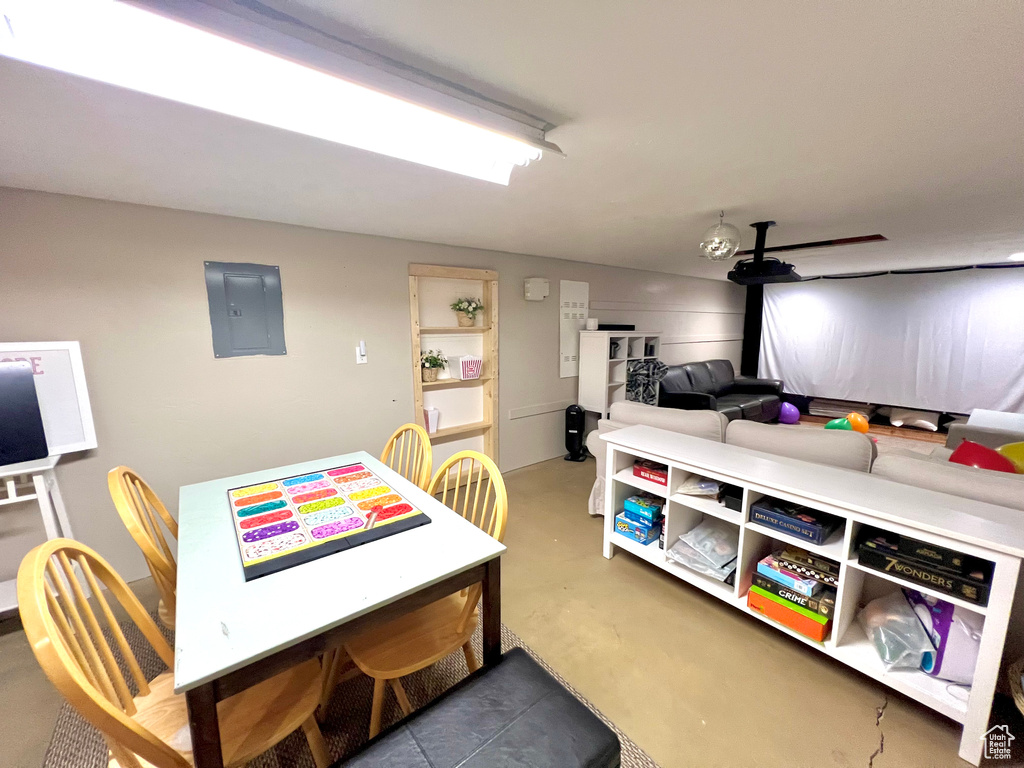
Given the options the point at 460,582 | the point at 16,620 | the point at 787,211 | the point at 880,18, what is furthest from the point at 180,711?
the point at 787,211

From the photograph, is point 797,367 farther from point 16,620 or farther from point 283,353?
point 16,620

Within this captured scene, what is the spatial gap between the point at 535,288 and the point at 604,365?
1.10 m

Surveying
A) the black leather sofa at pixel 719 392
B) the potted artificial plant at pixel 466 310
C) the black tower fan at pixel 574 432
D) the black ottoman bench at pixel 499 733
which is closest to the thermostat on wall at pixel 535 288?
the potted artificial plant at pixel 466 310

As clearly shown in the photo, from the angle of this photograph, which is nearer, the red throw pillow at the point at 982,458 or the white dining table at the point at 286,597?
the white dining table at the point at 286,597

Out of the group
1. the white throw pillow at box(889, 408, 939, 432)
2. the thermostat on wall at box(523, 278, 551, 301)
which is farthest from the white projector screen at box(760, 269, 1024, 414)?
the thermostat on wall at box(523, 278, 551, 301)

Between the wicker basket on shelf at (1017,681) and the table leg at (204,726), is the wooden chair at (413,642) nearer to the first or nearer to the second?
the table leg at (204,726)

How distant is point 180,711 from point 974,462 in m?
3.33

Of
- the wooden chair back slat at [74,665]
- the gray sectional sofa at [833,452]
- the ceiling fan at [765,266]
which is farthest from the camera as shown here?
the ceiling fan at [765,266]

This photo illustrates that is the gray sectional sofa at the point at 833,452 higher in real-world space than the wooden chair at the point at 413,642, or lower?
higher

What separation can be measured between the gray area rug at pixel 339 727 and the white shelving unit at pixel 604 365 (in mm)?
2756

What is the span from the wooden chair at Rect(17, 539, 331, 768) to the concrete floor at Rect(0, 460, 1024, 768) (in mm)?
891

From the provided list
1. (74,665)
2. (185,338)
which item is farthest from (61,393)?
(74,665)

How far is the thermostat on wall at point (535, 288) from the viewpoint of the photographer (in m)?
3.66

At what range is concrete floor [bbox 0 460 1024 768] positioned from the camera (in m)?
1.33
